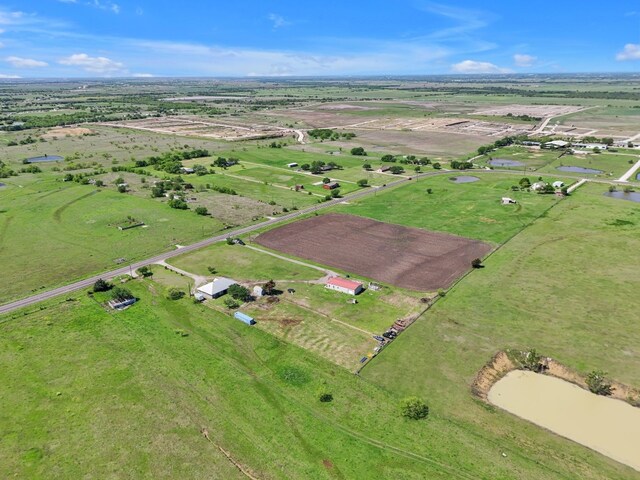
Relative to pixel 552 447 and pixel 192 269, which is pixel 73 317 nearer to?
pixel 192 269

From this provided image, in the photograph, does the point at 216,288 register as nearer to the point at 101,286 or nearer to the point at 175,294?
the point at 175,294

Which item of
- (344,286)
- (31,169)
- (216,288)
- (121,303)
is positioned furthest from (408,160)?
(31,169)

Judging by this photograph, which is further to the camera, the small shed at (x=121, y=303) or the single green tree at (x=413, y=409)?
the small shed at (x=121, y=303)

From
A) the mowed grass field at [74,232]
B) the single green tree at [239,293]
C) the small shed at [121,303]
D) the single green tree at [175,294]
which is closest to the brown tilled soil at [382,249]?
the single green tree at [239,293]

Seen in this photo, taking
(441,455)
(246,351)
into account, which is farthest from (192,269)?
(441,455)

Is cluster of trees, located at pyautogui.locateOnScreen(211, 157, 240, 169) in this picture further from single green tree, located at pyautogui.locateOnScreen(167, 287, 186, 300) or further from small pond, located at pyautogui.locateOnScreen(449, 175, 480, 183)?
single green tree, located at pyautogui.locateOnScreen(167, 287, 186, 300)

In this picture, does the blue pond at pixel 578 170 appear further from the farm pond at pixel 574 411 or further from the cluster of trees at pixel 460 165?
the farm pond at pixel 574 411

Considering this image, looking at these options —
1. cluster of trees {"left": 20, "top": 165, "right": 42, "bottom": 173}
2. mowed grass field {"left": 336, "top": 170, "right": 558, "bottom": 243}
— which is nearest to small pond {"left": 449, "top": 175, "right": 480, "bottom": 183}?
mowed grass field {"left": 336, "top": 170, "right": 558, "bottom": 243}
